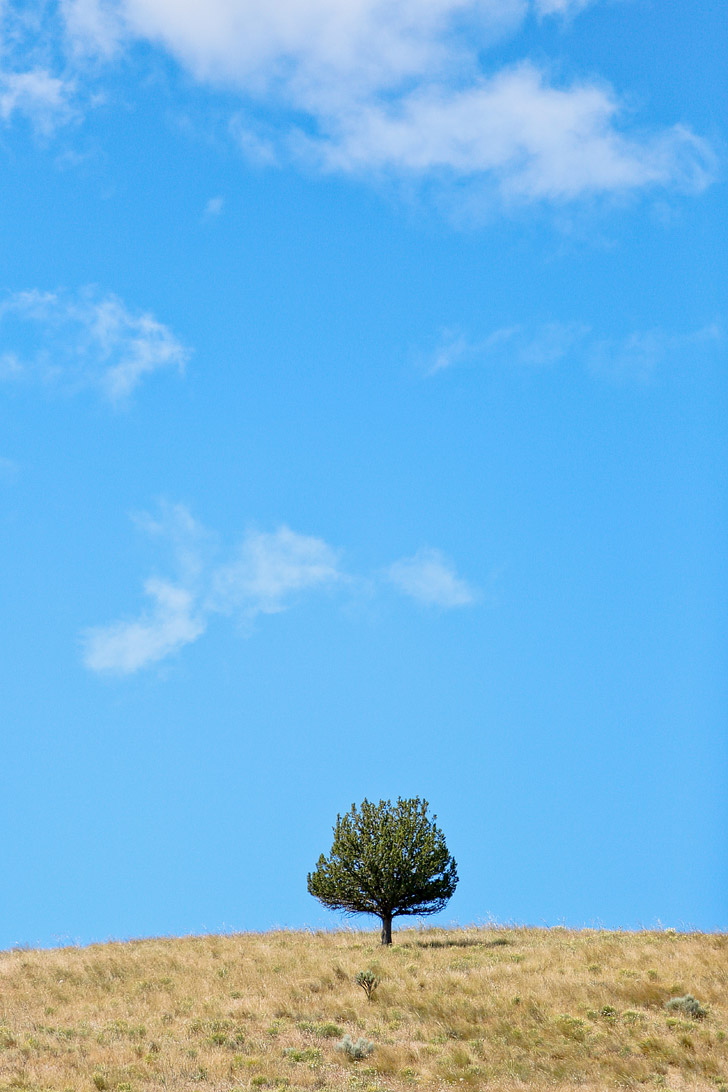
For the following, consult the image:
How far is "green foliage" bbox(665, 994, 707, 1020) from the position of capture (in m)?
22.7

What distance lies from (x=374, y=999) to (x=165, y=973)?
26.0 feet

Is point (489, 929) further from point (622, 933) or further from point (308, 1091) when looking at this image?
point (308, 1091)

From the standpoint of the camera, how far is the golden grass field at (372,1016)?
60.8 feet

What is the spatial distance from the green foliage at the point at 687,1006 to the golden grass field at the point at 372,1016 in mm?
292

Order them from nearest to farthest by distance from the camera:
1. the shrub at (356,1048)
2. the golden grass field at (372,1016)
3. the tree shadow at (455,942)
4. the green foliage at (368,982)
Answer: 1. the golden grass field at (372,1016)
2. the shrub at (356,1048)
3. the green foliage at (368,982)
4. the tree shadow at (455,942)

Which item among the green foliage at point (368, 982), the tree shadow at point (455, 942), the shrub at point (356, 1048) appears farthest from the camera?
the tree shadow at point (455, 942)

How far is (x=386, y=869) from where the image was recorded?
35.2 m

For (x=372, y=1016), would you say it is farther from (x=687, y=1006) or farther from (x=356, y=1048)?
(x=687, y=1006)

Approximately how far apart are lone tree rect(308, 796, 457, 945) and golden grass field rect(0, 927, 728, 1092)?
2036 millimetres

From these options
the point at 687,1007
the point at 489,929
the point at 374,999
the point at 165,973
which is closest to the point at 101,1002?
the point at 165,973

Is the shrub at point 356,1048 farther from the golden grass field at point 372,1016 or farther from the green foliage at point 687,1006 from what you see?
the green foliage at point 687,1006

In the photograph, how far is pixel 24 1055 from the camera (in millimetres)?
20047

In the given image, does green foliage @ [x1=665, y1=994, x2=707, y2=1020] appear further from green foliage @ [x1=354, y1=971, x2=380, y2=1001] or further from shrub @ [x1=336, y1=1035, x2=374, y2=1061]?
shrub @ [x1=336, y1=1035, x2=374, y2=1061]

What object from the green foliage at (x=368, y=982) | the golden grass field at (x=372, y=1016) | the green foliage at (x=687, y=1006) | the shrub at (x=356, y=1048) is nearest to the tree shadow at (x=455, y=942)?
the golden grass field at (x=372, y=1016)
